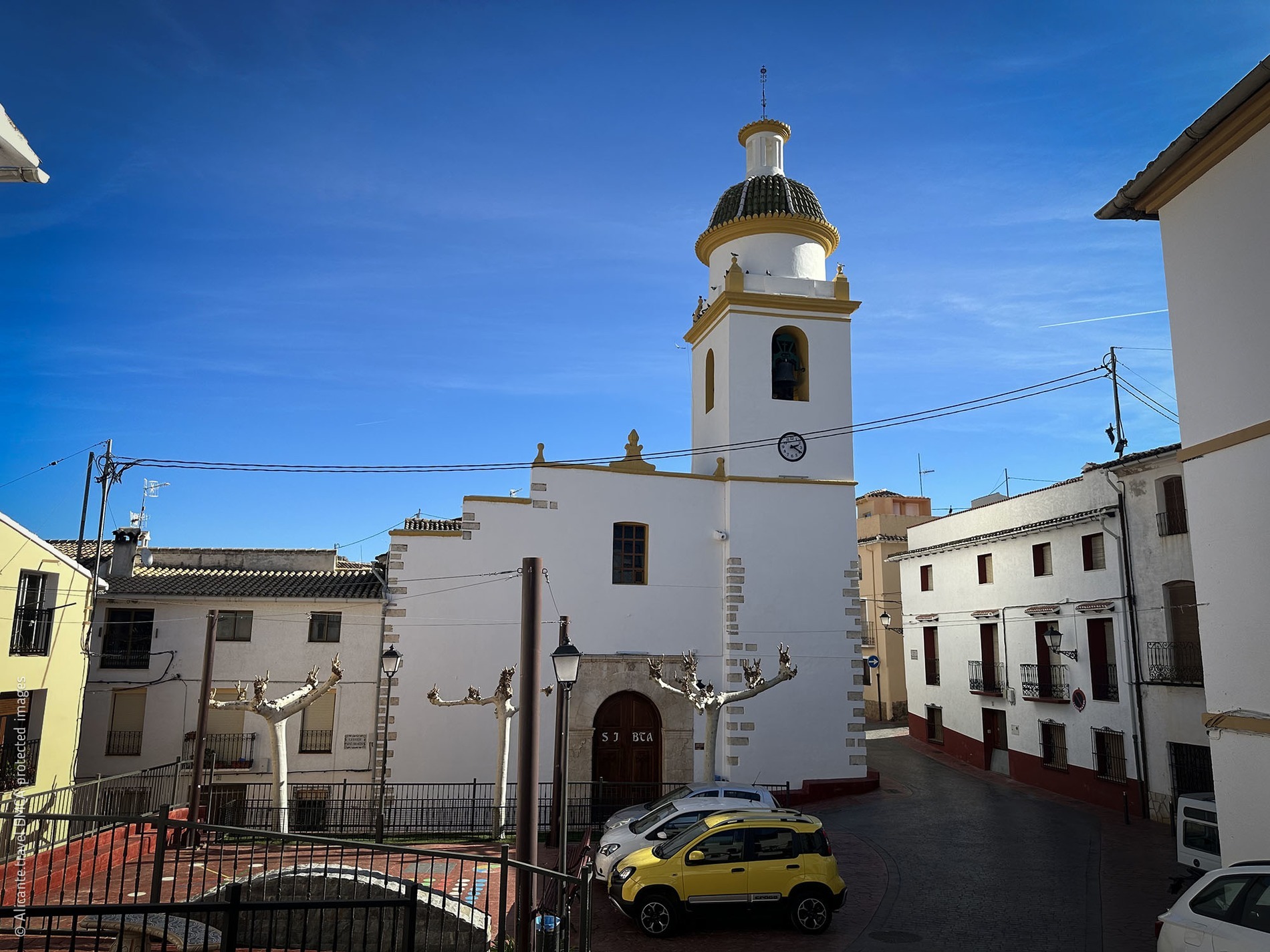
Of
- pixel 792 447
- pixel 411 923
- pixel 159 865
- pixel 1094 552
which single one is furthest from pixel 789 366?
pixel 411 923

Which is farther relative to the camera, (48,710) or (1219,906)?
(48,710)

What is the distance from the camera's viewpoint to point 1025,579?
948 inches

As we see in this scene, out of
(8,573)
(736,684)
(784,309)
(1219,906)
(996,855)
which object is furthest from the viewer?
(784,309)

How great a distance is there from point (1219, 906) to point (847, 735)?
566 inches

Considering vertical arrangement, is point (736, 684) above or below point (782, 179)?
below

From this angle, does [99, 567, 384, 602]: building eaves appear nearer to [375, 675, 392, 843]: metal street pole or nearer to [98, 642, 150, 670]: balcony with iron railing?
[98, 642, 150, 670]: balcony with iron railing

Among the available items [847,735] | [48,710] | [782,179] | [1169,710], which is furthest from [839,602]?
[48,710]

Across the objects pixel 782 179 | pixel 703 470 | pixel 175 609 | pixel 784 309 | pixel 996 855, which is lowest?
pixel 996 855

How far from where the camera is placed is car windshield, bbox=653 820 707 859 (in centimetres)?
1200

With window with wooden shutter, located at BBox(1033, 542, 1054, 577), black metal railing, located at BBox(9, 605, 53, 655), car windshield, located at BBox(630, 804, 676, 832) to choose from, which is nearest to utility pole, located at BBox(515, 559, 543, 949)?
car windshield, located at BBox(630, 804, 676, 832)

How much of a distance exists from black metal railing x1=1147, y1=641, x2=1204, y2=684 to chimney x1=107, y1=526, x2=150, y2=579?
80.2 feet

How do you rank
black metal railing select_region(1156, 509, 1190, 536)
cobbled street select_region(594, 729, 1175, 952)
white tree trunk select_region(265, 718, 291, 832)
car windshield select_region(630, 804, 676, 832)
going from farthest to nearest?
black metal railing select_region(1156, 509, 1190, 536), white tree trunk select_region(265, 718, 291, 832), car windshield select_region(630, 804, 676, 832), cobbled street select_region(594, 729, 1175, 952)

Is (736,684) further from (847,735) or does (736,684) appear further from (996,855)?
(996,855)

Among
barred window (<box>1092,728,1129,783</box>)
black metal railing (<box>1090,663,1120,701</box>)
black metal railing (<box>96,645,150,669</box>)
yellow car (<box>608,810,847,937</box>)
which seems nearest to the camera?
yellow car (<box>608,810,847,937</box>)
